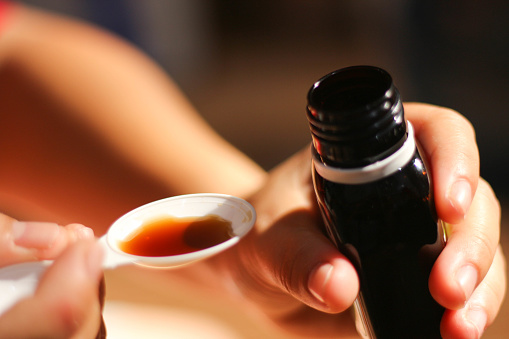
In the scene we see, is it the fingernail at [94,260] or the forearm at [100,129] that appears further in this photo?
the forearm at [100,129]

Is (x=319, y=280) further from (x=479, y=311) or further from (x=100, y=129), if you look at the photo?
(x=100, y=129)

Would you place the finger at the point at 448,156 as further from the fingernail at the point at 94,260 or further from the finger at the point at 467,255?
the fingernail at the point at 94,260

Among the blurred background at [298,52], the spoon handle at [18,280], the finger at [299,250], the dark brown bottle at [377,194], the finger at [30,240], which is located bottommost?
the blurred background at [298,52]

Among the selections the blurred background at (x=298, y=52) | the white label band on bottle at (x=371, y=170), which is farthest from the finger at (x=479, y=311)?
the blurred background at (x=298, y=52)

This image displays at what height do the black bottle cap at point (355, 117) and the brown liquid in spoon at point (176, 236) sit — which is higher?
the black bottle cap at point (355, 117)

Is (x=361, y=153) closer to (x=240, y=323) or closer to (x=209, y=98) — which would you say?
(x=240, y=323)

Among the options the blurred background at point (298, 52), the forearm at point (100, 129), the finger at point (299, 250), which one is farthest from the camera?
the blurred background at point (298, 52)

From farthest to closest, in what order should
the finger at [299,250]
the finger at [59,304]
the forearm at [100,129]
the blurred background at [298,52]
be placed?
the blurred background at [298,52] < the forearm at [100,129] < the finger at [299,250] < the finger at [59,304]
